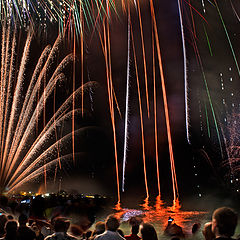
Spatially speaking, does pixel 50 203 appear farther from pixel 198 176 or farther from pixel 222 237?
pixel 198 176

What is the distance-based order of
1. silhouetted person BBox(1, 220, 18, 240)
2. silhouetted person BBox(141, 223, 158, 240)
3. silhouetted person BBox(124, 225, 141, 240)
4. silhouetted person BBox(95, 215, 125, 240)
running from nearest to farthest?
1. silhouetted person BBox(141, 223, 158, 240)
2. silhouetted person BBox(95, 215, 125, 240)
3. silhouetted person BBox(1, 220, 18, 240)
4. silhouetted person BBox(124, 225, 141, 240)

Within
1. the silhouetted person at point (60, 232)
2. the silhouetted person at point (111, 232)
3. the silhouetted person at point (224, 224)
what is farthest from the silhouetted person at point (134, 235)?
the silhouetted person at point (224, 224)

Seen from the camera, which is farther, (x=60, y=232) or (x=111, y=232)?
(x=60, y=232)

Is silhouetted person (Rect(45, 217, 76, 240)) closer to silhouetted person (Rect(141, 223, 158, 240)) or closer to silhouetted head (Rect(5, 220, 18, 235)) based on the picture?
silhouetted head (Rect(5, 220, 18, 235))

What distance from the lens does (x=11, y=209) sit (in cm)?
995

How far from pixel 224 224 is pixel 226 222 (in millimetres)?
29

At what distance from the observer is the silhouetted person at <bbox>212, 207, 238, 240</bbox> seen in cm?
333

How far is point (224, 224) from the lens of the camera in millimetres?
3348

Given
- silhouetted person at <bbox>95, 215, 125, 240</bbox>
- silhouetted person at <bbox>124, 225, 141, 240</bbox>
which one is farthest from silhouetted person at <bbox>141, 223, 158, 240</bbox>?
silhouetted person at <bbox>124, 225, 141, 240</bbox>

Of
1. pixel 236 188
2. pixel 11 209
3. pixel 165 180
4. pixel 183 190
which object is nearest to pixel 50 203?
pixel 11 209

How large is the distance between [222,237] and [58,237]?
7.46 feet

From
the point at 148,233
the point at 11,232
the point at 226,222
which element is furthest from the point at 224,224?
the point at 11,232

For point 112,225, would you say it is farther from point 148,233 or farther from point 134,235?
point 134,235

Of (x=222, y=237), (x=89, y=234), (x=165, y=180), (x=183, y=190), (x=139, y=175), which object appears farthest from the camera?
(x=165, y=180)
